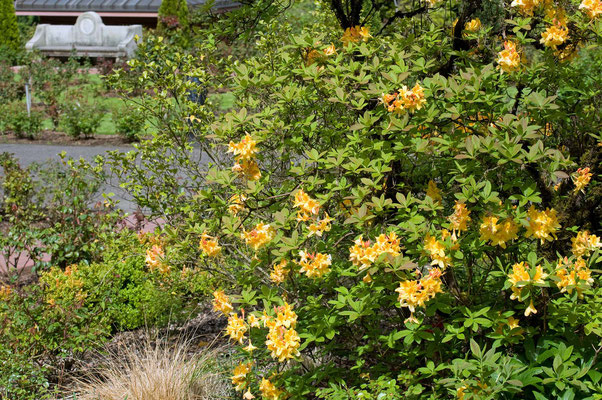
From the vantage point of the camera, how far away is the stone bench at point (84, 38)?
20.5m

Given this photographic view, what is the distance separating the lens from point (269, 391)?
9.48ft

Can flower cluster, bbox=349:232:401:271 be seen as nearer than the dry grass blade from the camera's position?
Yes

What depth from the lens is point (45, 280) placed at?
486 cm

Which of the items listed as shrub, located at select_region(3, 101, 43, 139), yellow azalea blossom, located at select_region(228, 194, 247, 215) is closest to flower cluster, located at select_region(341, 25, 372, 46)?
yellow azalea blossom, located at select_region(228, 194, 247, 215)

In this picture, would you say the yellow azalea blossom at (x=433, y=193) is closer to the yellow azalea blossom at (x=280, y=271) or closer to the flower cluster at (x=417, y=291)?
the flower cluster at (x=417, y=291)

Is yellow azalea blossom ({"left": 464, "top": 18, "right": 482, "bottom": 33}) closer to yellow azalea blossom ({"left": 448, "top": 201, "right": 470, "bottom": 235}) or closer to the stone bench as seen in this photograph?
yellow azalea blossom ({"left": 448, "top": 201, "right": 470, "bottom": 235})

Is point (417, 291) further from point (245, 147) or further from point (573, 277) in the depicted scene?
point (245, 147)

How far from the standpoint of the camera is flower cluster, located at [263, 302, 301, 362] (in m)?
2.53

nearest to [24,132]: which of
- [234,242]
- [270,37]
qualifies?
[270,37]

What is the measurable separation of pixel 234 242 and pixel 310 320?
0.82m

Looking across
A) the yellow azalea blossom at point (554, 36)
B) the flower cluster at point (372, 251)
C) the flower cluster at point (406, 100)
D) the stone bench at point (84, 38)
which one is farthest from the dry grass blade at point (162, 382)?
Answer: the stone bench at point (84, 38)

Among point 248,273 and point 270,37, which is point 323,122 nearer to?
point 248,273

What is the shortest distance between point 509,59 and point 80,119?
33.6ft

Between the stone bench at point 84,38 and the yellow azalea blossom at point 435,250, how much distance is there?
749 inches
